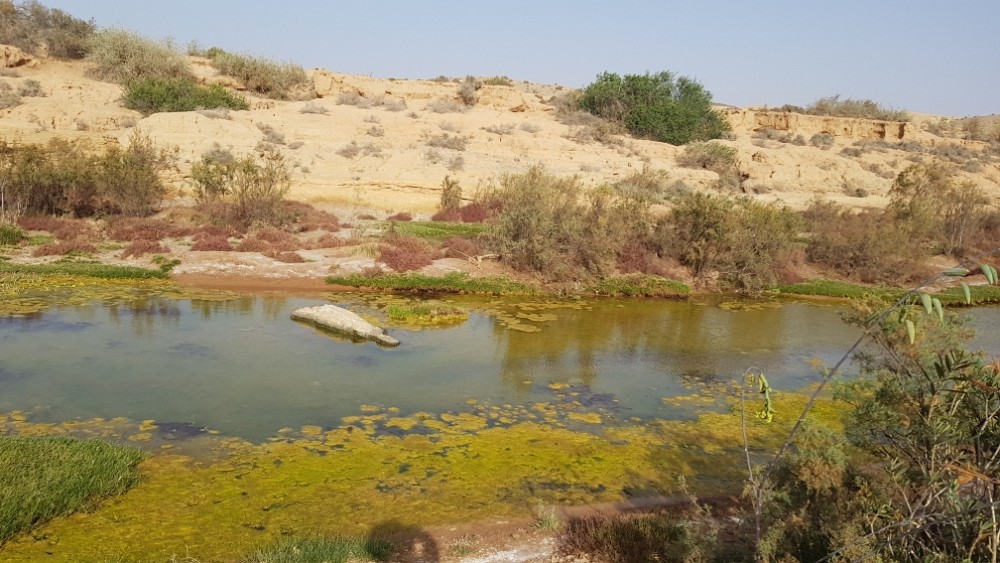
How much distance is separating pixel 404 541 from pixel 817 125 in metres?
62.3

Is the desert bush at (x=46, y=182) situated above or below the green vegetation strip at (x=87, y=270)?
above

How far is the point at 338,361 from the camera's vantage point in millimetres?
14195

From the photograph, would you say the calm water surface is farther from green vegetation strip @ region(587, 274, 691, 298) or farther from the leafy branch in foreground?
the leafy branch in foreground

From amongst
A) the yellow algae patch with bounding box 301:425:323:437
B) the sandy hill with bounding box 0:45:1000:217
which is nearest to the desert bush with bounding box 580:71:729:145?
the sandy hill with bounding box 0:45:1000:217

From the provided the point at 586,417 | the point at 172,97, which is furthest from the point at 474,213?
the point at 172,97

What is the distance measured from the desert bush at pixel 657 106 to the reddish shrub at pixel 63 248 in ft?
126

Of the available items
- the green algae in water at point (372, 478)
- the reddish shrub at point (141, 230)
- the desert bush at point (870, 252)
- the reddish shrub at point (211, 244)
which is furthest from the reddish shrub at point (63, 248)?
the desert bush at point (870, 252)

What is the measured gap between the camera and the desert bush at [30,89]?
38.7m

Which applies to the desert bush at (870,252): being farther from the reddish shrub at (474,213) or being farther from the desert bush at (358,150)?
the desert bush at (358,150)

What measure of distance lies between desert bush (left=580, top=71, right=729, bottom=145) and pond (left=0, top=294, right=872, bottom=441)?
104ft

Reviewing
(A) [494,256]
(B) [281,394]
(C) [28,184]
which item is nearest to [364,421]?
(B) [281,394]

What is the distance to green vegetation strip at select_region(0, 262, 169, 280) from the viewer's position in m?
19.3

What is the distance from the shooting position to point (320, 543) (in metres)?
7.28

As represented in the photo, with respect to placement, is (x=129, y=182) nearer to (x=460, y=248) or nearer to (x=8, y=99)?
(x=460, y=248)
